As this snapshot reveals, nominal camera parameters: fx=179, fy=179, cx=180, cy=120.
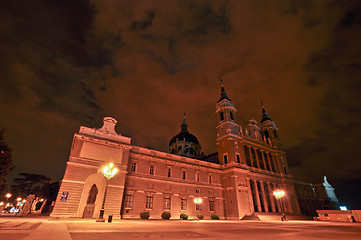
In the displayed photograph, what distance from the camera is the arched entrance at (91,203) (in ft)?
75.5

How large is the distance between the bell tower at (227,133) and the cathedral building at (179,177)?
222 millimetres

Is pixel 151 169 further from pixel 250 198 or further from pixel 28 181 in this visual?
pixel 28 181

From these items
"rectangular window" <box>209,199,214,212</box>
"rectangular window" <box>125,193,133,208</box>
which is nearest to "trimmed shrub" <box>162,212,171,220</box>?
"rectangular window" <box>125,193,133,208</box>

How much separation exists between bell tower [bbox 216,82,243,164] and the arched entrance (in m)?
27.0

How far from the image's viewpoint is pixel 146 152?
32.5m

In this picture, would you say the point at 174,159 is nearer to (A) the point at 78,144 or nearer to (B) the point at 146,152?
(B) the point at 146,152

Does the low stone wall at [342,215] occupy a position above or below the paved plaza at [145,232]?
above

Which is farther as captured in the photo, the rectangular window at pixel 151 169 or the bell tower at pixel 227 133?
the bell tower at pixel 227 133

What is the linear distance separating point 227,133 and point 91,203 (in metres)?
30.2

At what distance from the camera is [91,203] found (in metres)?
23.9

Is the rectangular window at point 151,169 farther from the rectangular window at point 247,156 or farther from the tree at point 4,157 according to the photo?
the rectangular window at point 247,156

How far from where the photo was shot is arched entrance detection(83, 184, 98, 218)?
23016 millimetres

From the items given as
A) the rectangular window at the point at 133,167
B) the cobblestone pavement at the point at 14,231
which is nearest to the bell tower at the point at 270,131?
the rectangular window at the point at 133,167

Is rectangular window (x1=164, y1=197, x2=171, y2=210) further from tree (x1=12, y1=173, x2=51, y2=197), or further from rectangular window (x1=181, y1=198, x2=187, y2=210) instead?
tree (x1=12, y1=173, x2=51, y2=197)
